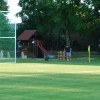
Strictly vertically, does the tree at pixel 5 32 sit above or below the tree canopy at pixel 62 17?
below

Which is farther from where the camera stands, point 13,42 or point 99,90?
point 13,42

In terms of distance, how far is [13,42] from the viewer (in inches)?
1818

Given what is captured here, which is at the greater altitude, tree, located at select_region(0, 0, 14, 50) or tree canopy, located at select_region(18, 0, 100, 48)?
tree canopy, located at select_region(18, 0, 100, 48)

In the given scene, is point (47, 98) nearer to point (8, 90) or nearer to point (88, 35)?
point (8, 90)

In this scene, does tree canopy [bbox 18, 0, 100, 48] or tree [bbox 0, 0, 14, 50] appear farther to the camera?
tree canopy [bbox 18, 0, 100, 48]

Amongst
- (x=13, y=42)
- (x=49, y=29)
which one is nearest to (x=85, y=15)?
(x=49, y=29)

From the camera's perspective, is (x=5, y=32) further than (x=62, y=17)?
No

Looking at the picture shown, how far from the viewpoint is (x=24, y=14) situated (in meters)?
73.0

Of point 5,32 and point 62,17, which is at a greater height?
point 62,17

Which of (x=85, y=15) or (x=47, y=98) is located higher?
(x=85, y=15)

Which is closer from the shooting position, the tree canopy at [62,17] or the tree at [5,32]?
the tree at [5,32]

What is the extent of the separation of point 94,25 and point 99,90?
50.2 m

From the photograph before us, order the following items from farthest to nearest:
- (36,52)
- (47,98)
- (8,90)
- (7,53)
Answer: (36,52) < (7,53) < (8,90) < (47,98)

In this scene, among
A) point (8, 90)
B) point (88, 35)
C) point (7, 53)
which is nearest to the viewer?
point (8, 90)
